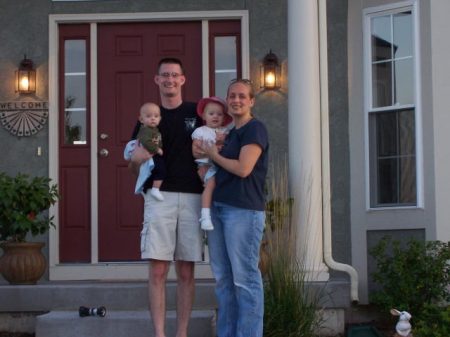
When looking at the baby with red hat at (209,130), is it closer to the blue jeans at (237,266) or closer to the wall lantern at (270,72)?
the blue jeans at (237,266)

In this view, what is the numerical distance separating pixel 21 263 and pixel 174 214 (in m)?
2.39

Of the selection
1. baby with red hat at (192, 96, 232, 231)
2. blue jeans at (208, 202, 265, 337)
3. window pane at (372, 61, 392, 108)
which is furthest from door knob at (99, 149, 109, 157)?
blue jeans at (208, 202, 265, 337)

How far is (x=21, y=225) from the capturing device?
6773 mm

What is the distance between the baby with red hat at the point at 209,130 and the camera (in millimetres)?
4781

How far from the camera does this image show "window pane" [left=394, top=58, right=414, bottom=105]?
7262mm

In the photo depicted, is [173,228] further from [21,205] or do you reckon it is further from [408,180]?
[408,180]

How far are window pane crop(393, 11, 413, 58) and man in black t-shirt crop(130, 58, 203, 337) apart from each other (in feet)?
9.80

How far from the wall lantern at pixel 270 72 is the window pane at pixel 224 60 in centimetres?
32

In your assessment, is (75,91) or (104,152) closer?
(104,152)

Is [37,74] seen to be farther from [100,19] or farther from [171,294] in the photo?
[171,294]

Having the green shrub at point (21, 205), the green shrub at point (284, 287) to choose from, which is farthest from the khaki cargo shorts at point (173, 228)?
the green shrub at point (21, 205)

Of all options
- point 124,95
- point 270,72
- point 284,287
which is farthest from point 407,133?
point 124,95

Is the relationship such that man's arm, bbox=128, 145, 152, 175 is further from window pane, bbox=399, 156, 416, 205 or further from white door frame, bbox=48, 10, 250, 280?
window pane, bbox=399, 156, 416, 205

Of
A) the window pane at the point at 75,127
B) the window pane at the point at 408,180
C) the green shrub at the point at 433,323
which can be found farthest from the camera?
the window pane at the point at 75,127
